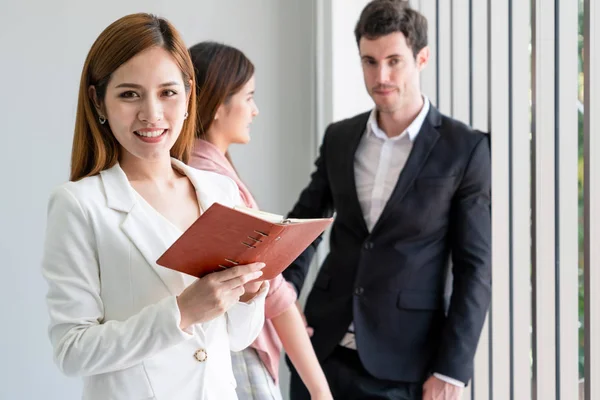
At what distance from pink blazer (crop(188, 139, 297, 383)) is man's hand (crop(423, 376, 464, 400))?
48 centimetres

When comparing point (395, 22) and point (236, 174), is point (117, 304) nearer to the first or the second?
point (236, 174)

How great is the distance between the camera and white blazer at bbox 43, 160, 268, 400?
1346 millimetres

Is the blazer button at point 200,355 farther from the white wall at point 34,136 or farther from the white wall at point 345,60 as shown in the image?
the white wall at point 345,60

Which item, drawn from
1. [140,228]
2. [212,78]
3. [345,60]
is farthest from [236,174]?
[345,60]

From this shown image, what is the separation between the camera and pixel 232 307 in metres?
1.55

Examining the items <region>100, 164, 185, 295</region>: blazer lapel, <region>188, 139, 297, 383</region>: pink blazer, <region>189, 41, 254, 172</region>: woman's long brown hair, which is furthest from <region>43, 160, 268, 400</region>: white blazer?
<region>189, 41, 254, 172</region>: woman's long brown hair

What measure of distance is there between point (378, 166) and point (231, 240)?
3.71 feet

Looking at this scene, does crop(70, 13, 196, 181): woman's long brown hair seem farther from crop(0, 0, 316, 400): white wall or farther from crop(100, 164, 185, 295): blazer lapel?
crop(0, 0, 316, 400): white wall

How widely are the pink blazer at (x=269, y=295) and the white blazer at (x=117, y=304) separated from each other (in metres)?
0.37

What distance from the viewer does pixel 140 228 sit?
1.44m

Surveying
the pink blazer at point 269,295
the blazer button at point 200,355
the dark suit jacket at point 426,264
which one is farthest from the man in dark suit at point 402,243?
the blazer button at point 200,355

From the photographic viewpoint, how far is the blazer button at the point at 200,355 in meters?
1.44
